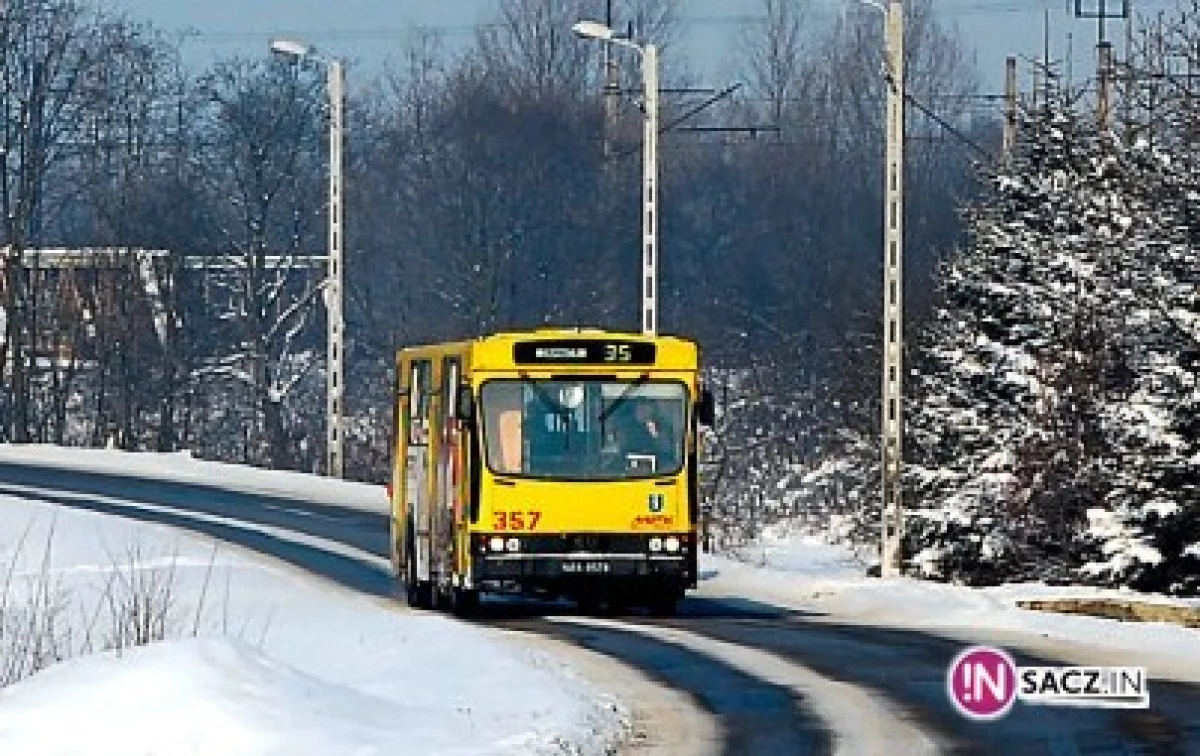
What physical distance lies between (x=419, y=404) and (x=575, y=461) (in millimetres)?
3762

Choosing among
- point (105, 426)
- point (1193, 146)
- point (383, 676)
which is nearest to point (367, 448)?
point (105, 426)

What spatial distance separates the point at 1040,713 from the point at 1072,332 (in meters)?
25.2

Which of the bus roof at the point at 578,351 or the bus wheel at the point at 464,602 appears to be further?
the bus wheel at the point at 464,602

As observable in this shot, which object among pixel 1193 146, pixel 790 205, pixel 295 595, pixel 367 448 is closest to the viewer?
pixel 295 595

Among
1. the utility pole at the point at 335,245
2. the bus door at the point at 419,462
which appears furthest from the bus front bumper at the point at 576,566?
the utility pole at the point at 335,245

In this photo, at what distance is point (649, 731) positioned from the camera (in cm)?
1947

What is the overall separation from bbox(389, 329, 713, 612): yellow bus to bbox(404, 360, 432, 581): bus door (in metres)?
1.93

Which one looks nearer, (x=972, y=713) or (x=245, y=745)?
(x=245, y=745)

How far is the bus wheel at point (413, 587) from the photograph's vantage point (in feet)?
107

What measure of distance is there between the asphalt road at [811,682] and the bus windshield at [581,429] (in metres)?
1.54

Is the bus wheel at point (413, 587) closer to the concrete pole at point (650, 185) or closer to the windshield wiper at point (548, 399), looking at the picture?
the windshield wiper at point (548, 399)

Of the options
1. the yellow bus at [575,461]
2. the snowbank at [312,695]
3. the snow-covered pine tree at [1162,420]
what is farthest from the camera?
the snow-covered pine tree at [1162,420]

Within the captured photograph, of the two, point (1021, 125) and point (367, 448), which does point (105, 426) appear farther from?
point (1021, 125)

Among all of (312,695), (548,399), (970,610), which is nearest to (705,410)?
(548,399)
